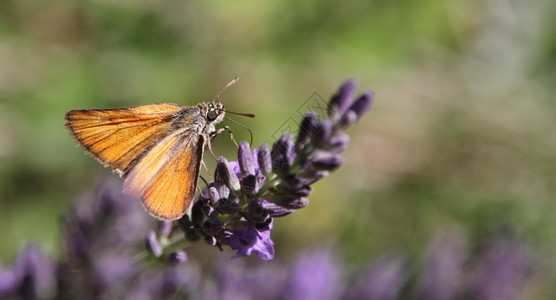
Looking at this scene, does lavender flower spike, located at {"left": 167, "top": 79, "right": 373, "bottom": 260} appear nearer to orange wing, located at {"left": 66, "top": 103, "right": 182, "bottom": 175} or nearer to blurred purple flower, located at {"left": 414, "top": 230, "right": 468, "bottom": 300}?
orange wing, located at {"left": 66, "top": 103, "right": 182, "bottom": 175}

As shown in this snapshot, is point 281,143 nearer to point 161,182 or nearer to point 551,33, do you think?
→ point 161,182

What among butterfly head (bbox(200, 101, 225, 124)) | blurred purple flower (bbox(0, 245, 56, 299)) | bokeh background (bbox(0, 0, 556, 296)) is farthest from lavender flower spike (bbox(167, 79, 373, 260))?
bokeh background (bbox(0, 0, 556, 296))

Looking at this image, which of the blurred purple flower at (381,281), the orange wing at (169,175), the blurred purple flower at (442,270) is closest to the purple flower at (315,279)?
the blurred purple flower at (381,281)

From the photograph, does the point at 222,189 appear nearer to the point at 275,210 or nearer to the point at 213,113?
the point at 275,210

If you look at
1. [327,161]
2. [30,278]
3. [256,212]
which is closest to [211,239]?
[256,212]

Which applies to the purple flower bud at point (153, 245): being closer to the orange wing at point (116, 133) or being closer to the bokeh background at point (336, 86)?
the orange wing at point (116, 133)

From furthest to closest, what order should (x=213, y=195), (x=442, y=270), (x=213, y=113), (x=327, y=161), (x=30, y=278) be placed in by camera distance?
(x=442, y=270) → (x=30, y=278) → (x=213, y=113) → (x=213, y=195) → (x=327, y=161)
